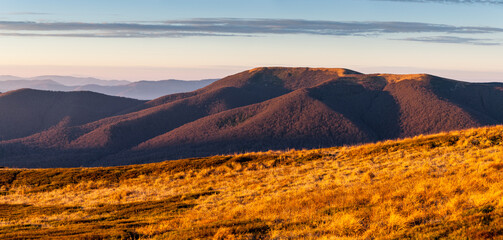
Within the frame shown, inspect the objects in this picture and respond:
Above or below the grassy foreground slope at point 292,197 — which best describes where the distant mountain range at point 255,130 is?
below

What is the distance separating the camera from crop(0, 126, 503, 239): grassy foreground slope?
42.2ft

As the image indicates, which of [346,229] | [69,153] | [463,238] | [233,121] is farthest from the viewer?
[233,121]

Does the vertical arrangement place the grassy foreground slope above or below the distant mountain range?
above

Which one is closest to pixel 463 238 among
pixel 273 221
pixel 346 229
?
pixel 346 229

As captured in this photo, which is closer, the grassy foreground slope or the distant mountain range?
the grassy foreground slope

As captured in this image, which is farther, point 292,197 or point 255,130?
point 255,130

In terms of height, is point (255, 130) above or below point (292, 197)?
below

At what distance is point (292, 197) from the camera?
1923cm

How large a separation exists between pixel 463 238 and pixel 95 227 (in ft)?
44.6

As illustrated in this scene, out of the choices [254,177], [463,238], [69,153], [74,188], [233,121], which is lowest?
[69,153]

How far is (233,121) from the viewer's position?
17938 centimetres

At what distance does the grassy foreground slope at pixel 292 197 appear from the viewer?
12.9m

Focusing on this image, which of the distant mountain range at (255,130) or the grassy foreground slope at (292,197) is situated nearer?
the grassy foreground slope at (292,197)

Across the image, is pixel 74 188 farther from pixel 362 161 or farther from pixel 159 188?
pixel 362 161
